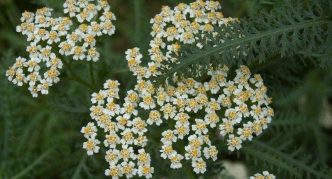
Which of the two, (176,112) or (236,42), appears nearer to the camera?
(236,42)

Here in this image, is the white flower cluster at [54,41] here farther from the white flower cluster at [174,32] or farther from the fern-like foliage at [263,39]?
the fern-like foliage at [263,39]

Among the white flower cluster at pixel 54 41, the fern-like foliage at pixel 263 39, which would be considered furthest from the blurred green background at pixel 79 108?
the fern-like foliage at pixel 263 39

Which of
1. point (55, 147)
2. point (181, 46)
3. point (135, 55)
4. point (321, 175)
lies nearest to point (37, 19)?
point (135, 55)

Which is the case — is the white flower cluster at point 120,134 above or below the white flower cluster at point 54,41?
below

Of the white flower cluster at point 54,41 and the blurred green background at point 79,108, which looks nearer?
the white flower cluster at point 54,41

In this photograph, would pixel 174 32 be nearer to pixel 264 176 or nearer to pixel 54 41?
pixel 54 41

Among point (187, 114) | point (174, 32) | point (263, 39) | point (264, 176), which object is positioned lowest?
point (264, 176)

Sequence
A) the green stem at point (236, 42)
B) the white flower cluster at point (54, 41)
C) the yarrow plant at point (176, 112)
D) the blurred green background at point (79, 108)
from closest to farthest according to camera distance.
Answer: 1. the green stem at point (236, 42)
2. the yarrow plant at point (176, 112)
3. the white flower cluster at point (54, 41)
4. the blurred green background at point (79, 108)

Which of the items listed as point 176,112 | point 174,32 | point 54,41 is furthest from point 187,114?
point 54,41
